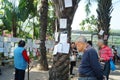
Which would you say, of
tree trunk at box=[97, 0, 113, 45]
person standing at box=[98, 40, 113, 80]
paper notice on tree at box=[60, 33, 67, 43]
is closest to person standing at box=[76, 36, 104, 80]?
paper notice on tree at box=[60, 33, 67, 43]

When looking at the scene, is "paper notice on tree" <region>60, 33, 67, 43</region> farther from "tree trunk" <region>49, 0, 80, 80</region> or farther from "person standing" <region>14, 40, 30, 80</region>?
"person standing" <region>14, 40, 30, 80</region>

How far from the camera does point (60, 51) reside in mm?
11016

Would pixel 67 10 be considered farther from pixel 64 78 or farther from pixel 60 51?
pixel 64 78

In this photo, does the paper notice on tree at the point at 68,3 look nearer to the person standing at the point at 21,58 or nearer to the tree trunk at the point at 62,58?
the tree trunk at the point at 62,58

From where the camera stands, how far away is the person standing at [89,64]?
7145 millimetres

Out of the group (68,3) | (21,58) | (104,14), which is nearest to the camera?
(68,3)

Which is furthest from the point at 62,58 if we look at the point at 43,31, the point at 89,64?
the point at 43,31

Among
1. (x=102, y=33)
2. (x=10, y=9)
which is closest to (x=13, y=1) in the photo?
(x=10, y=9)

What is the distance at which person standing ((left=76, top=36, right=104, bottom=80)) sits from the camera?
714 centimetres

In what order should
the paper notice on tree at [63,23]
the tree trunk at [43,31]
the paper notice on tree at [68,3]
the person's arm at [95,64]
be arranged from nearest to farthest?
the person's arm at [95,64] → the paper notice on tree at [68,3] → the paper notice on tree at [63,23] → the tree trunk at [43,31]

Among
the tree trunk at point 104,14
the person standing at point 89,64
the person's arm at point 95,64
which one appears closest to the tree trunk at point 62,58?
the person standing at point 89,64

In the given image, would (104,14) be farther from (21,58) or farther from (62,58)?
(62,58)

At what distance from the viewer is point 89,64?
723 centimetres

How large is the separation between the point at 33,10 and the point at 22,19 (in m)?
1.75
